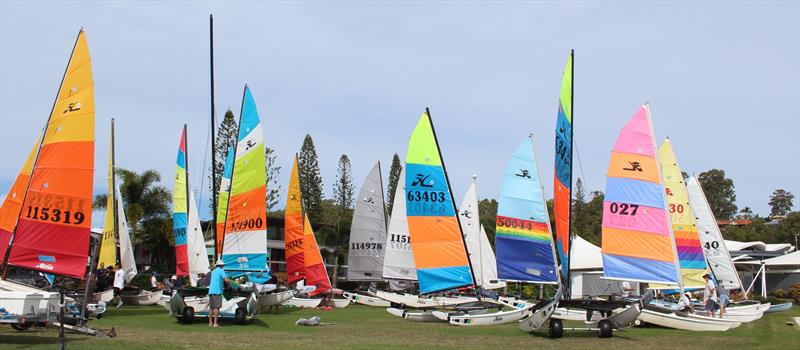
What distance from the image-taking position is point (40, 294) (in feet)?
42.6

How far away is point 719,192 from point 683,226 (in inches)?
3182

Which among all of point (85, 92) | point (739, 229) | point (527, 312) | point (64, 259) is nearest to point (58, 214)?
point (64, 259)

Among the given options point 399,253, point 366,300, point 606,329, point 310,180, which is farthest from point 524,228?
point 310,180

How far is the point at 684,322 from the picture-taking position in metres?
17.8

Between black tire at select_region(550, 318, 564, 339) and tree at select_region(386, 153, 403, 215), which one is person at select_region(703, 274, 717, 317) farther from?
tree at select_region(386, 153, 403, 215)

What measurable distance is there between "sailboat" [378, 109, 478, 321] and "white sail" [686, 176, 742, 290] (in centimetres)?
1023

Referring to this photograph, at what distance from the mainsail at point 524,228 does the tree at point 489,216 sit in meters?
28.0

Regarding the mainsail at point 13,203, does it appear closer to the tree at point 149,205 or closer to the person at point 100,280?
the person at point 100,280

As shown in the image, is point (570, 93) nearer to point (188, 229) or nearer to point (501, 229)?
point (501, 229)

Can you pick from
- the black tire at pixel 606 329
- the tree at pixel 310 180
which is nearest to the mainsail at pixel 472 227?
the black tire at pixel 606 329

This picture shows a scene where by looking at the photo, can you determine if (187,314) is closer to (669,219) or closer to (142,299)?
(142,299)

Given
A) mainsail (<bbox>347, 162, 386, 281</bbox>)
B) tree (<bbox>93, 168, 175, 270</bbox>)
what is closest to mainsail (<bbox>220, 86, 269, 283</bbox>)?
mainsail (<bbox>347, 162, 386, 281</bbox>)

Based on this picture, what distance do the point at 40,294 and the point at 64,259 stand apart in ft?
3.03

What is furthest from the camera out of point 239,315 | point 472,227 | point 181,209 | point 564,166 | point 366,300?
point 472,227
